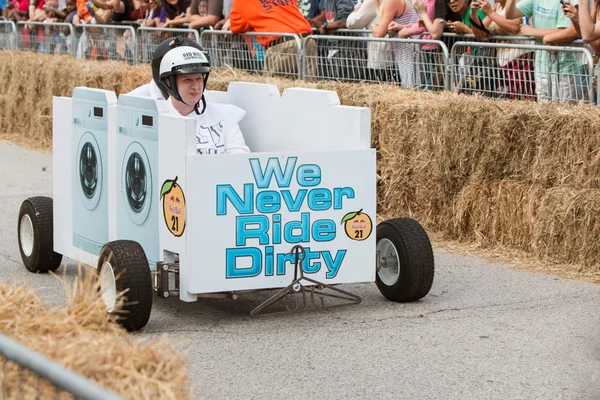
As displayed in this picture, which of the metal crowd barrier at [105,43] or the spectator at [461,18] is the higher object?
the spectator at [461,18]

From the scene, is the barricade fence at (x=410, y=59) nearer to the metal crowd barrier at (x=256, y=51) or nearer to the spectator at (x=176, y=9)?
the metal crowd barrier at (x=256, y=51)

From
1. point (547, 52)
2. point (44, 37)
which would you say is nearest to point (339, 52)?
point (547, 52)

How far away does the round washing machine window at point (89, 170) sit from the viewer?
7.34m

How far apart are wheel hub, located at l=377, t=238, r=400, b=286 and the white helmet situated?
1.55m

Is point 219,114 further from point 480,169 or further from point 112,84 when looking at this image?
point 112,84

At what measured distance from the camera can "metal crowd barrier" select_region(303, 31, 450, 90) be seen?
1051cm

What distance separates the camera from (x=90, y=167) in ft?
24.4

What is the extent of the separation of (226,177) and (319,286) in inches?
33.9

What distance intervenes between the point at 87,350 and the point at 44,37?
1502 cm

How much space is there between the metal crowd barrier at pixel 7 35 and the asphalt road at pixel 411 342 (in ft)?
36.9

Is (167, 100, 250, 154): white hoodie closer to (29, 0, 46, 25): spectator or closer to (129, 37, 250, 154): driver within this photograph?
(129, 37, 250, 154): driver

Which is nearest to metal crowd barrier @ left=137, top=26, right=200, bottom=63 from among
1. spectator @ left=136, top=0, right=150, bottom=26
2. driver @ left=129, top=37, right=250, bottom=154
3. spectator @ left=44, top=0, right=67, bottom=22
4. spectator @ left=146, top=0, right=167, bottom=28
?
spectator @ left=146, top=0, right=167, bottom=28

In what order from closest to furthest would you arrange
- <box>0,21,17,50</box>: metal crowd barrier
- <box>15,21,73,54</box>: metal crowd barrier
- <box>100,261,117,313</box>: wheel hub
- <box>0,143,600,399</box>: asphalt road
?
1. <box>0,143,600,399</box>: asphalt road
2. <box>100,261,117,313</box>: wheel hub
3. <box>15,21,73,54</box>: metal crowd barrier
4. <box>0,21,17,50</box>: metal crowd barrier

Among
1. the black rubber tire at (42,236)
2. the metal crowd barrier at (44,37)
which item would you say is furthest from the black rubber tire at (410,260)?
the metal crowd barrier at (44,37)
